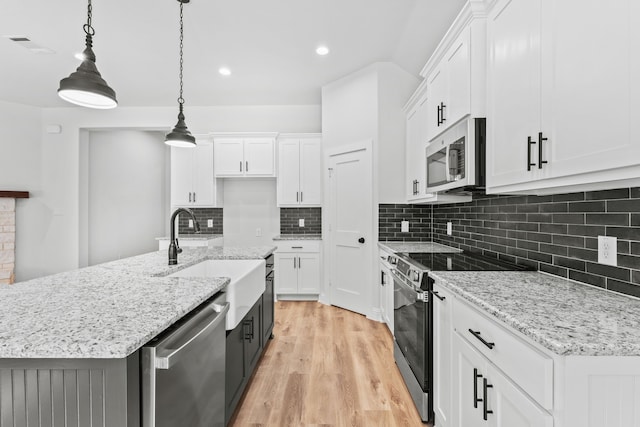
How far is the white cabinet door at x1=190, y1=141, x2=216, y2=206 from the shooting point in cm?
485

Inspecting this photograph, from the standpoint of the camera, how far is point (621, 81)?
958 mm

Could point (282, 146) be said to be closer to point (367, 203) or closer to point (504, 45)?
point (367, 203)

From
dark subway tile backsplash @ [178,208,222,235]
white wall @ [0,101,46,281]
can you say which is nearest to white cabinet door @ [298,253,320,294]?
dark subway tile backsplash @ [178,208,222,235]

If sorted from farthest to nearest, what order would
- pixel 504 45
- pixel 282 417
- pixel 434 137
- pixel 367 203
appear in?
pixel 367 203, pixel 434 137, pixel 282 417, pixel 504 45

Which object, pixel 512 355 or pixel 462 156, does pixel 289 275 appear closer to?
pixel 462 156

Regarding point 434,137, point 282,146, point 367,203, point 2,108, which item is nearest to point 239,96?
point 282,146

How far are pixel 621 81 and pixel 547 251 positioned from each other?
105 cm

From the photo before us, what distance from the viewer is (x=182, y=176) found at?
4.88 meters

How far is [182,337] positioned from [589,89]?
1676mm

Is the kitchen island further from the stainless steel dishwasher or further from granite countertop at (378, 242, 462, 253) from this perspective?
granite countertop at (378, 242, 462, 253)

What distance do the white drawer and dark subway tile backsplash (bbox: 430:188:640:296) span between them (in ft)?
7.72

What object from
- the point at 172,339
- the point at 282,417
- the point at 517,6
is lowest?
the point at 282,417

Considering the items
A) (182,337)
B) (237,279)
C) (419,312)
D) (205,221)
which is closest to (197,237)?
(205,221)

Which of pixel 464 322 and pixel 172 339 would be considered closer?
pixel 172 339
